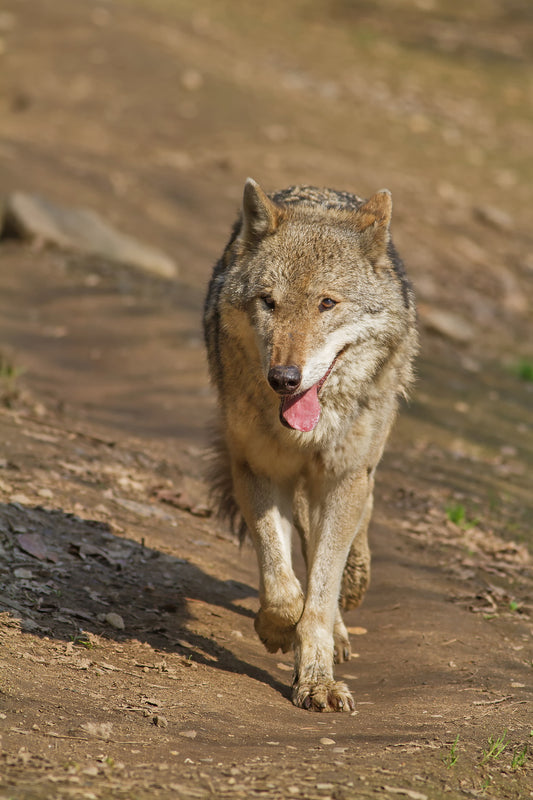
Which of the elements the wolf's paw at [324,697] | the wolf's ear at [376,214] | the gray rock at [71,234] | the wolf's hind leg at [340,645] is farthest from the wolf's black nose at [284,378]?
the gray rock at [71,234]

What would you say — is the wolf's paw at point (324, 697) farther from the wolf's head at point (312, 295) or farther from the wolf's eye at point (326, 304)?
the wolf's eye at point (326, 304)

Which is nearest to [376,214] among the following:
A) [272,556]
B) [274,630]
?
[272,556]

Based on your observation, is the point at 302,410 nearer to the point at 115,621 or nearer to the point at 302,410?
the point at 302,410

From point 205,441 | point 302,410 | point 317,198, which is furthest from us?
point 205,441

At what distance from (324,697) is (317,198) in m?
2.99

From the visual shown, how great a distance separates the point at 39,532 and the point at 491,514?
4366 mm

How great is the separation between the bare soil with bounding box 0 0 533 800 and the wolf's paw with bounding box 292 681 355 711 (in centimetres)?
13

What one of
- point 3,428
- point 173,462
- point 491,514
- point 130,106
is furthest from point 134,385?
point 130,106

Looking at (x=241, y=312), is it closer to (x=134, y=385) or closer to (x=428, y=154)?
(x=134, y=385)

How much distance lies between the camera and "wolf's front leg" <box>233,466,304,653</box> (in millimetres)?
5027

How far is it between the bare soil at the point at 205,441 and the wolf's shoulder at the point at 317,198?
2.53 m

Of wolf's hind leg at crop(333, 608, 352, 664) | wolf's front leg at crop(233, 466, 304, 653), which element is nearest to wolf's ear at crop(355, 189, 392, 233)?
wolf's front leg at crop(233, 466, 304, 653)

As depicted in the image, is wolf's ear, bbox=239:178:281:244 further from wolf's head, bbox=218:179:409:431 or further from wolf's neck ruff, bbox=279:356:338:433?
wolf's neck ruff, bbox=279:356:338:433

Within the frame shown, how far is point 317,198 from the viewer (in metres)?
6.02
